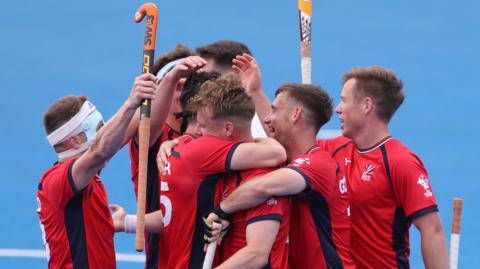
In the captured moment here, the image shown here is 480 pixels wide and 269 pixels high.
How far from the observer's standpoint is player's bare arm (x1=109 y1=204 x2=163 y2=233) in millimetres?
6727

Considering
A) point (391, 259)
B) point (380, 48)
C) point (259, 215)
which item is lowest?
point (391, 259)

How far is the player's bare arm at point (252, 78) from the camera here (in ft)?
23.5

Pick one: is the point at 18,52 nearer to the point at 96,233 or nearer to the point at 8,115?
the point at 8,115

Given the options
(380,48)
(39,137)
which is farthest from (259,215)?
(380,48)

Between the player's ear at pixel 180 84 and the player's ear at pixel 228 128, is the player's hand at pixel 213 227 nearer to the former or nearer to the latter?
the player's ear at pixel 228 128

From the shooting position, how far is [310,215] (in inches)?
254

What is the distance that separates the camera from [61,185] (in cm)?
674

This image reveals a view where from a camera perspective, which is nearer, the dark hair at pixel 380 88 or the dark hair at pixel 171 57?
the dark hair at pixel 380 88

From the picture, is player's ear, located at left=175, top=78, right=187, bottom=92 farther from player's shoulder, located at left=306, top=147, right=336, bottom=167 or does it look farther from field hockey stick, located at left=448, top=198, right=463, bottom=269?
field hockey stick, located at left=448, top=198, right=463, bottom=269

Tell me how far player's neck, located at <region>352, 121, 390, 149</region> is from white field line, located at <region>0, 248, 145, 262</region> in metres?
4.38

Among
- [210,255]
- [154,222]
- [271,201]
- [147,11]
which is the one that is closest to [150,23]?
[147,11]

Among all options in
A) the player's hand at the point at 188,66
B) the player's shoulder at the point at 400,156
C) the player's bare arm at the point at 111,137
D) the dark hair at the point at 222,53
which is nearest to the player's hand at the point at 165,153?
the player's bare arm at the point at 111,137

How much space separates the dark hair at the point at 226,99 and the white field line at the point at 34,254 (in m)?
4.88

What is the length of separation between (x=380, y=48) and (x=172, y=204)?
9663 millimetres
